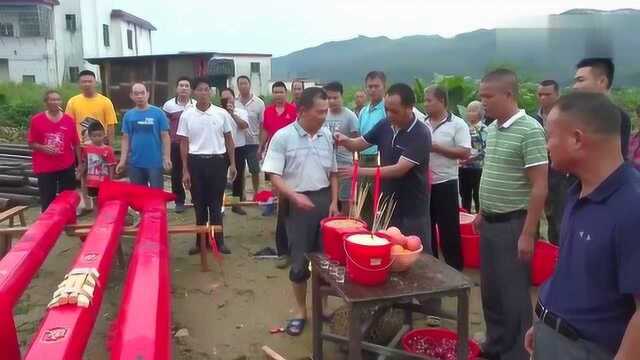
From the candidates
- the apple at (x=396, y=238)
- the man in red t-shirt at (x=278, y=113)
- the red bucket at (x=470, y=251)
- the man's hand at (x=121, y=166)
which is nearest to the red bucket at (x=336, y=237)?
the apple at (x=396, y=238)

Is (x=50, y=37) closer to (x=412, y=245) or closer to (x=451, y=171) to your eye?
(x=451, y=171)

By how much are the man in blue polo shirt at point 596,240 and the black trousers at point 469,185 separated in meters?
4.20

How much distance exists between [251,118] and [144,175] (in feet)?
5.77

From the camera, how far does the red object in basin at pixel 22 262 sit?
8.89 feet

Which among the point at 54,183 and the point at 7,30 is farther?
the point at 7,30

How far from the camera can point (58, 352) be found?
2.17 m

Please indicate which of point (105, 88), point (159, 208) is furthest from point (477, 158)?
point (105, 88)

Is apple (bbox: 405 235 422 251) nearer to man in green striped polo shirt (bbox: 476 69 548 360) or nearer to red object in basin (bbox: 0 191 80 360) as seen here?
man in green striped polo shirt (bbox: 476 69 548 360)

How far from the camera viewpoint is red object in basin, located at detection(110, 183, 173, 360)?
7.20ft

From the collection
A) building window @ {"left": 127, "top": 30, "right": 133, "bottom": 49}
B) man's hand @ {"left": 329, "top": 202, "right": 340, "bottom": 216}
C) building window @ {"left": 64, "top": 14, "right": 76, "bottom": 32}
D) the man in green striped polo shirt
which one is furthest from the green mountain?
building window @ {"left": 127, "top": 30, "right": 133, "bottom": 49}

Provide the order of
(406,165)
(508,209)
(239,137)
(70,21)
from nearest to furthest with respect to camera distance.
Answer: (508,209), (406,165), (239,137), (70,21)

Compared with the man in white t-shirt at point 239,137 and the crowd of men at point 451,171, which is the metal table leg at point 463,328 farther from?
the man in white t-shirt at point 239,137

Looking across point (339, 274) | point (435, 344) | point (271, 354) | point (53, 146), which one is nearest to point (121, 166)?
point (53, 146)

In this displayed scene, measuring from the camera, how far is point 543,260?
4.32m
